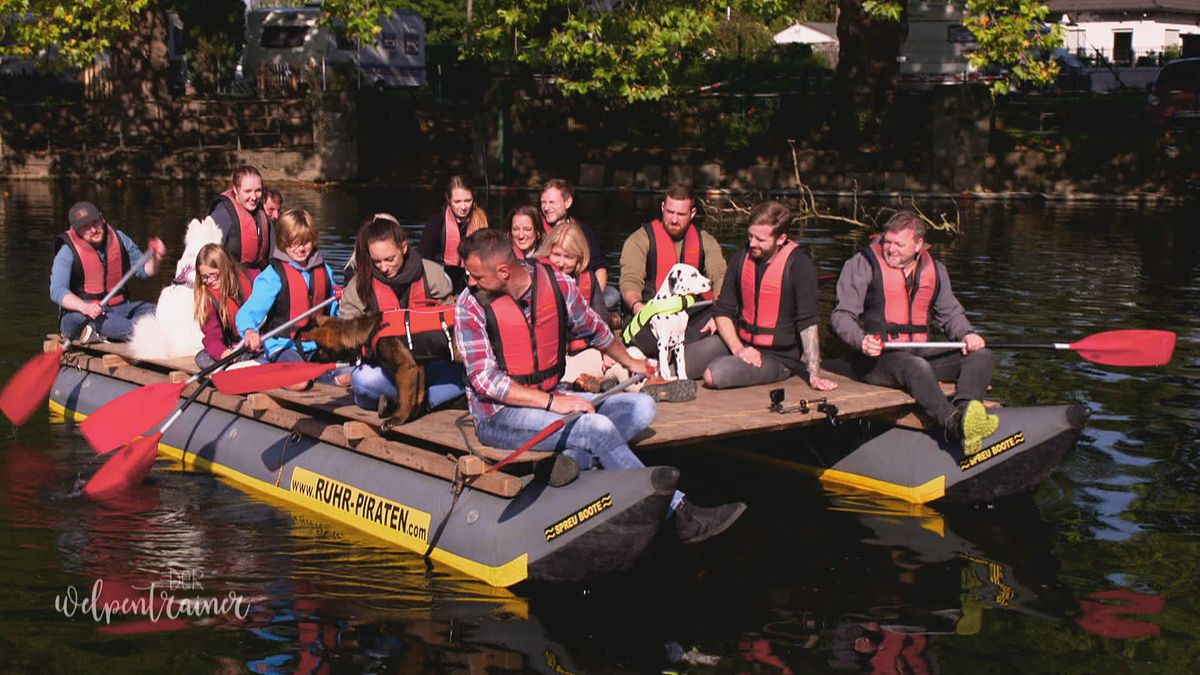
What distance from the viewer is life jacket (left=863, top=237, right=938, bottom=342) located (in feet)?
31.6

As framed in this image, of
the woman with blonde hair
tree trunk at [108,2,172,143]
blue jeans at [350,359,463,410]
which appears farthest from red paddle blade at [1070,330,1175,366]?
tree trunk at [108,2,172,143]

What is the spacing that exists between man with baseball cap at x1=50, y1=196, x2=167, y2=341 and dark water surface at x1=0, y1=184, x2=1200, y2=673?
95cm

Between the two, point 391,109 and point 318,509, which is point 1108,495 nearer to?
point 318,509

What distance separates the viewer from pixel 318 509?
928 cm

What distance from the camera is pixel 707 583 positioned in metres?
8.15

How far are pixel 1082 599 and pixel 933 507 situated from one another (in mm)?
1747

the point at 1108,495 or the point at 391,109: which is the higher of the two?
the point at 391,109

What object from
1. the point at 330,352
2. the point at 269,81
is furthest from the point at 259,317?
the point at 269,81

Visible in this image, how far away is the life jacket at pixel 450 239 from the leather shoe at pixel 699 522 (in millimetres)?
4555

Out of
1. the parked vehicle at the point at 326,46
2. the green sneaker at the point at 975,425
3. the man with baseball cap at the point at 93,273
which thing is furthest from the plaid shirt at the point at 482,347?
the parked vehicle at the point at 326,46

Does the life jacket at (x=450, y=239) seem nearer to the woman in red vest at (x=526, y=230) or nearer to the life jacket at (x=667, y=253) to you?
the woman in red vest at (x=526, y=230)

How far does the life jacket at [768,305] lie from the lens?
9781mm

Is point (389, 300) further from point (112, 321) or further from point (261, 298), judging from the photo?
point (112, 321)

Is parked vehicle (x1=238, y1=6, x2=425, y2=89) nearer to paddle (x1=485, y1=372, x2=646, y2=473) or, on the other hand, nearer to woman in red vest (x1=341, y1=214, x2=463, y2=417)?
woman in red vest (x1=341, y1=214, x2=463, y2=417)
